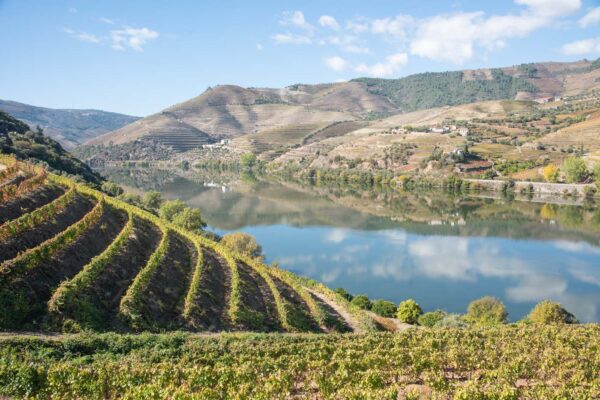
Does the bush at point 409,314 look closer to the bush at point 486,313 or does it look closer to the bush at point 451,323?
the bush at point 451,323

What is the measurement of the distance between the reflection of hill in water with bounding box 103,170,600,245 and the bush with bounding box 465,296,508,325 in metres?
49.7

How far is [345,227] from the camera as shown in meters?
92.7

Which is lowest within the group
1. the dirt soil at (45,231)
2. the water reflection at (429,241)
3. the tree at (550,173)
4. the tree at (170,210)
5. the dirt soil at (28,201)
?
the water reflection at (429,241)

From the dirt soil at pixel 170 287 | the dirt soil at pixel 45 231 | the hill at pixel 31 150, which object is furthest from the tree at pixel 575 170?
the dirt soil at pixel 45 231

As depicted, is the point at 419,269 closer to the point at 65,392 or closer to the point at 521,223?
the point at 521,223

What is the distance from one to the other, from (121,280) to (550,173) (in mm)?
132888

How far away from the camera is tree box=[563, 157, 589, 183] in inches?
4975

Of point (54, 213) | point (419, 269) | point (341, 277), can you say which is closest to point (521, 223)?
point (419, 269)

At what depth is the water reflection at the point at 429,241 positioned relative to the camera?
183 feet

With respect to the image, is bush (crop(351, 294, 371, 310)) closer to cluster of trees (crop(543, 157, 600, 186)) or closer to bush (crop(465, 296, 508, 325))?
bush (crop(465, 296, 508, 325))

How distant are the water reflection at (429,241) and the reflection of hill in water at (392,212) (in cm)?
23

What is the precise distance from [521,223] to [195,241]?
75.4m

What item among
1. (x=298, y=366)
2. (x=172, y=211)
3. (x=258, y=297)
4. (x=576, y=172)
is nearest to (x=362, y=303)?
(x=258, y=297)

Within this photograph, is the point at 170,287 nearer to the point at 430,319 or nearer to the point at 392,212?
the point at 430,319
